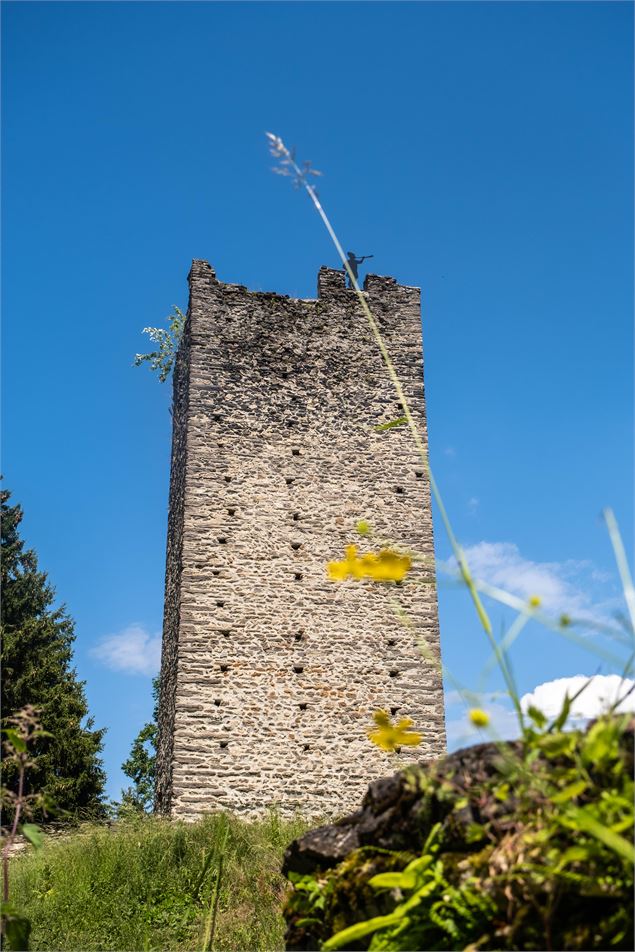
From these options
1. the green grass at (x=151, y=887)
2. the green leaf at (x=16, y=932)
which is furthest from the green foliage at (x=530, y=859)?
the green grass at (x=151, y=887)

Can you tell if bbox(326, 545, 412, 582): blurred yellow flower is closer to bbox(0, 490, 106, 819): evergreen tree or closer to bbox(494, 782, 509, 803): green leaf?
bbox(494, 782, 509, 803): green leaf

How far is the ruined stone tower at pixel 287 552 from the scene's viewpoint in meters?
10.5

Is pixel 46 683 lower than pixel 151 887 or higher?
higher

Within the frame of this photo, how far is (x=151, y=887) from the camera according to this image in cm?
784

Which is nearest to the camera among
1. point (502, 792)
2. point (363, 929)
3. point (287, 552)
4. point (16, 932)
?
point (502, 792)

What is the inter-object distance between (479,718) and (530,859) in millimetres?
286

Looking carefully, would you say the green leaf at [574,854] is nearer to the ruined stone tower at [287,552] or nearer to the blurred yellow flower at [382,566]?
the blurred yellow flower at [382,566]

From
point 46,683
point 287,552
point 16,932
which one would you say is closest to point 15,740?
point 16,932

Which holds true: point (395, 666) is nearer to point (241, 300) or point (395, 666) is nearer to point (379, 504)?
point (379, 504)

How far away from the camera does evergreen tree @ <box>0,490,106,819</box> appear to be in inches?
688

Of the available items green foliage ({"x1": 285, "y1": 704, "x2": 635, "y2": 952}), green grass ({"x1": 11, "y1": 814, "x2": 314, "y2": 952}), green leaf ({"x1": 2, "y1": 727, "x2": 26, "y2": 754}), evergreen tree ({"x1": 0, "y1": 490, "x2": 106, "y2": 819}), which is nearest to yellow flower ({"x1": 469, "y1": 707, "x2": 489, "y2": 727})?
green foliage ({"x1": 285, "y1": 704, "x2": 635, "y2": 952})

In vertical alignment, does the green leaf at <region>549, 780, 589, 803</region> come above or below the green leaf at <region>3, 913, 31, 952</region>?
above

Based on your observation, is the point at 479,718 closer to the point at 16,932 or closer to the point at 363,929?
the point at 363,929

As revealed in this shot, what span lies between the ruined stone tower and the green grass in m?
1.16
